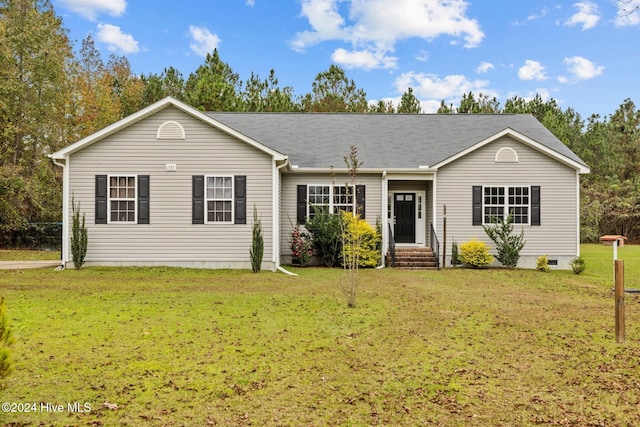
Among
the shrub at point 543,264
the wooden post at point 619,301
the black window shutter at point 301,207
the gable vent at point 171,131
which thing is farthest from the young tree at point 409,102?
the wooden post at point 619,301

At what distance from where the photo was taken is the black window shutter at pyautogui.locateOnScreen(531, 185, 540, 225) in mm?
15031

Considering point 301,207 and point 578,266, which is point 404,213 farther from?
point 578,266

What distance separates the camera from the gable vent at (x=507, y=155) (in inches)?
590

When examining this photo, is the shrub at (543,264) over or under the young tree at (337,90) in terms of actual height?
Result: under

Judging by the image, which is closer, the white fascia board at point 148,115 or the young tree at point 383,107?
the white fascia board at point 148,115

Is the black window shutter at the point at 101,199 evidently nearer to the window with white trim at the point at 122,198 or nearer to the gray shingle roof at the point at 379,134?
the window with white trim at the point at 122,198

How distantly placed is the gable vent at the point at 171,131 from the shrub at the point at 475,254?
944 centimetres

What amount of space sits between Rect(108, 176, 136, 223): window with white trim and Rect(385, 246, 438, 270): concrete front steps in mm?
8151

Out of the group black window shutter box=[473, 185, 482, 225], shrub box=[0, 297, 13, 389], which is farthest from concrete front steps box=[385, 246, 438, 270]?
shrub box=[0, 297, 13, 389]

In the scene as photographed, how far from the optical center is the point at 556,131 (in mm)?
30156

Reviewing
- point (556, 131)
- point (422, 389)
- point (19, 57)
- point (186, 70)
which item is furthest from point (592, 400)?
point (186, 70)

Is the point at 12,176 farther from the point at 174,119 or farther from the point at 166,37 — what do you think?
the point at 174,119

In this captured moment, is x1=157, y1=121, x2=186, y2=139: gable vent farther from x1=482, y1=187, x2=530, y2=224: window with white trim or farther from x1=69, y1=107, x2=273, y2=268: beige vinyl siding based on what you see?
x1=482, y1=187, x2=530, y2=224: window with white trim

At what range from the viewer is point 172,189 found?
44.1 ft
